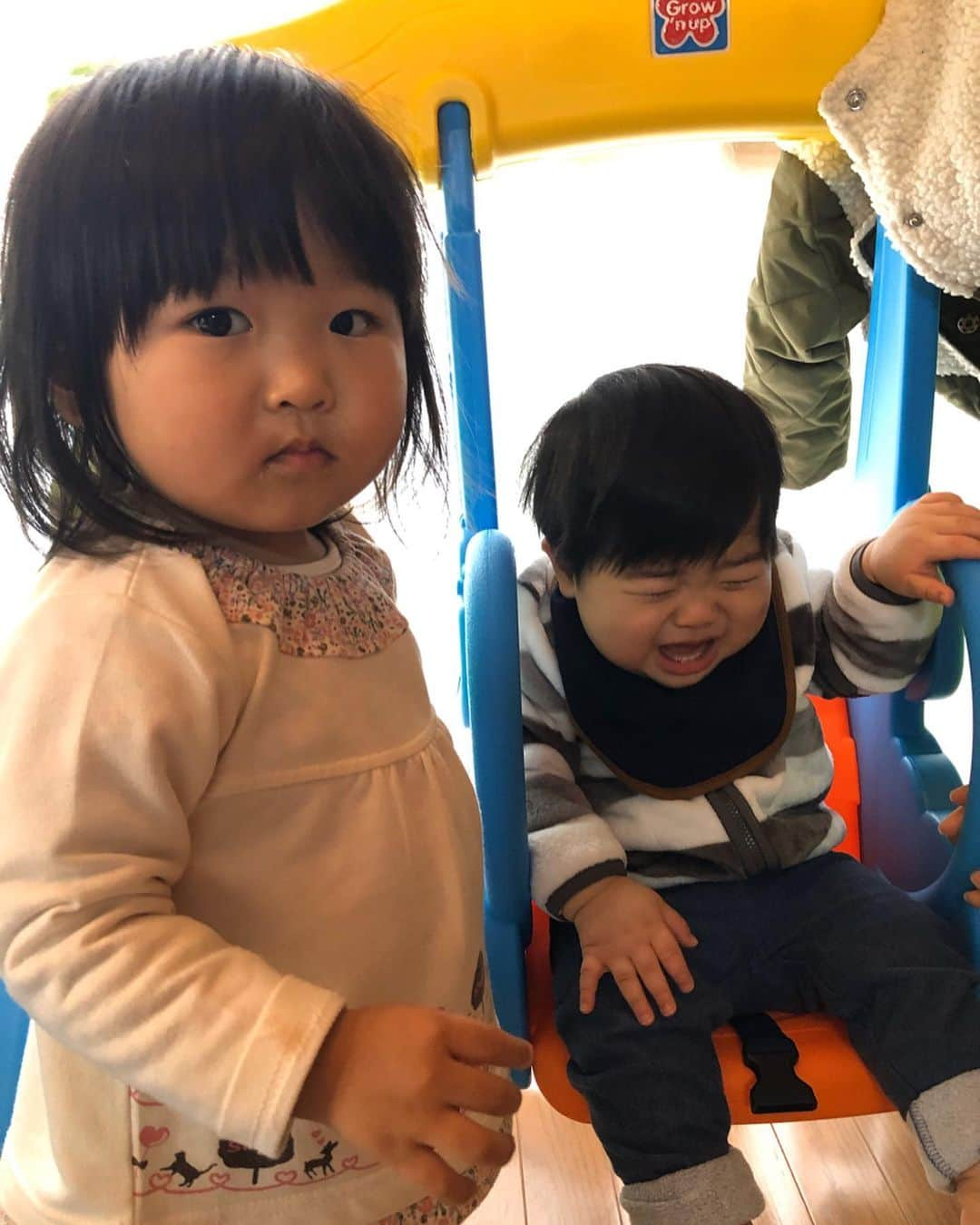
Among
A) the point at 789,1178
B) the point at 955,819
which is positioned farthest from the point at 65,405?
the point at 789,1178

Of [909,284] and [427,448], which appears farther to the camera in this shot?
[909,284]

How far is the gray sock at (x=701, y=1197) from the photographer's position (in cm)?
64

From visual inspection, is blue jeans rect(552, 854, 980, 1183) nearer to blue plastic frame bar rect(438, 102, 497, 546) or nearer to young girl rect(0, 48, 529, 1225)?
young girl rect(0, 48, 529, 1225)

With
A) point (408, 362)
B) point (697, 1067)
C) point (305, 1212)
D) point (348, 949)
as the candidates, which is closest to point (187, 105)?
point (408, 362)

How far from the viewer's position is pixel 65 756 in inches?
15.2

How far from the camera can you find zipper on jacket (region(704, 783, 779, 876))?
0.79 metres

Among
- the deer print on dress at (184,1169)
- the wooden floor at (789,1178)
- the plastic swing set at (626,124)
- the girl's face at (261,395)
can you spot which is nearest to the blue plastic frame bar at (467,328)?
the plastic swing set at (626,124)

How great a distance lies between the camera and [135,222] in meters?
0.43

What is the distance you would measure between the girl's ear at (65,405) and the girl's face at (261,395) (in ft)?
0.07

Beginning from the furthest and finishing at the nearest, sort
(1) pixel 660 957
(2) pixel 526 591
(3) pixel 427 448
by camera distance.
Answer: (2) pixel 526 591
(1) pixel 660 957
(3) pixel 427 448

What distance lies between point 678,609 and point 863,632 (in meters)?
0.17

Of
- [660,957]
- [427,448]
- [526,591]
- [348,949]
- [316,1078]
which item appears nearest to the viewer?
[316,1078]

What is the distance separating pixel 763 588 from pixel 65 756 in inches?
20.3

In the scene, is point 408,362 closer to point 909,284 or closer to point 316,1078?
point 316,1078
